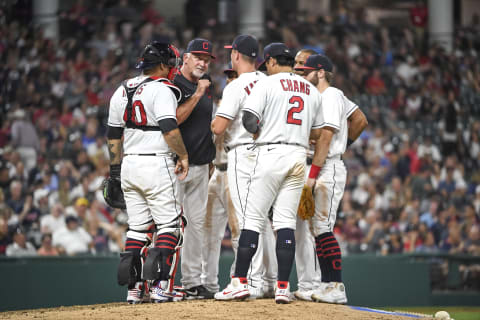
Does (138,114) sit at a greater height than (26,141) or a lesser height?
greater

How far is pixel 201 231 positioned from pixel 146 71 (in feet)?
5.12

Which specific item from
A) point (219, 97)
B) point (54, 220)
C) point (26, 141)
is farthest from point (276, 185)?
point (26, 141)

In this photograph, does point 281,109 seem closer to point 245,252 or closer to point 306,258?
point 245,252

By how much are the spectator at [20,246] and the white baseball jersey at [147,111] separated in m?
4.01

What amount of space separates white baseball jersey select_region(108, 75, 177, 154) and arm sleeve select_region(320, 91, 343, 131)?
140 centimetres

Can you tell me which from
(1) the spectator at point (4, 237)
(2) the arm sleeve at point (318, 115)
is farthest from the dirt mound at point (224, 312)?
(1) the spectator at point (4, 237)

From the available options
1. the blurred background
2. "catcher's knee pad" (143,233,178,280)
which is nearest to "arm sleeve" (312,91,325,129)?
"catcher's knee pad" (143,233,178,280)

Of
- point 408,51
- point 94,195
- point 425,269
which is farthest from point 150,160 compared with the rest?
point 408,51

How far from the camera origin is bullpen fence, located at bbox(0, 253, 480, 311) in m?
8.23

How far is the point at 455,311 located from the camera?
10336 millimetres

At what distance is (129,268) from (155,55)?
1862 millimetres

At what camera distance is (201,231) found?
633 cm

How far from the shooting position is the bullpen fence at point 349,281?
8.23 metres

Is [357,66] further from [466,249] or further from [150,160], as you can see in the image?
[150,160]
